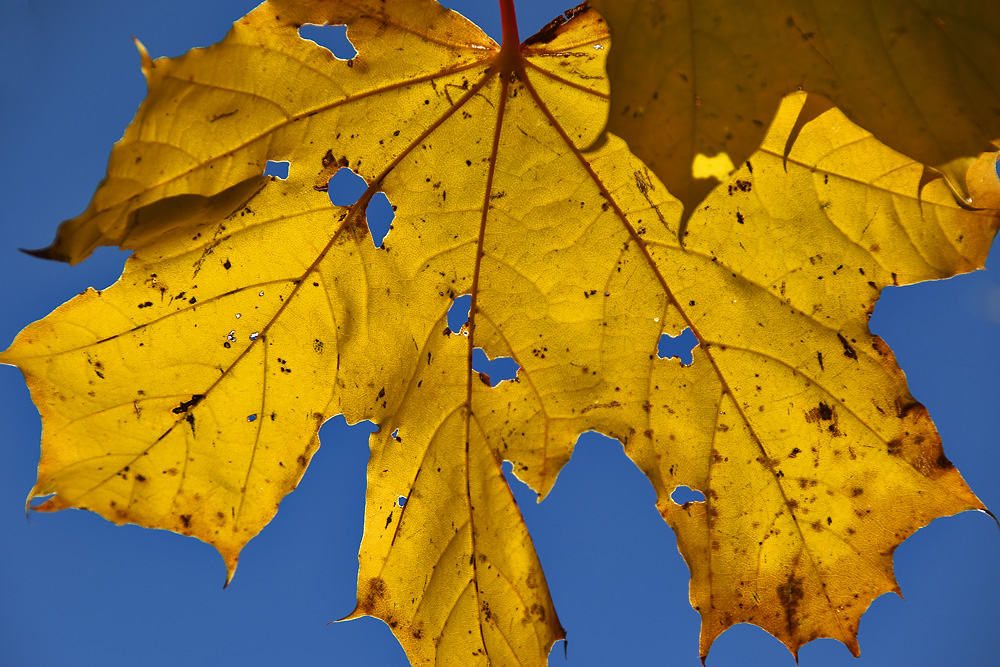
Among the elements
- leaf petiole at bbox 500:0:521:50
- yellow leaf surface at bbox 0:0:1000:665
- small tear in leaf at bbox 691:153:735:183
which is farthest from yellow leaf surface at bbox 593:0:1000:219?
leaf petiole at bbox 500:0:521:50

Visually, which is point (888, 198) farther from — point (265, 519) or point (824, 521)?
point (265, 519)

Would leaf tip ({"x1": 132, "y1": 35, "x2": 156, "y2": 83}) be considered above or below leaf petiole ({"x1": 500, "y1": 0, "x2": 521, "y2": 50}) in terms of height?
below

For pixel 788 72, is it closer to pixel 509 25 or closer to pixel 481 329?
pixel 509 25

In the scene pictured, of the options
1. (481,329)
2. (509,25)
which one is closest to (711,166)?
(509,25)

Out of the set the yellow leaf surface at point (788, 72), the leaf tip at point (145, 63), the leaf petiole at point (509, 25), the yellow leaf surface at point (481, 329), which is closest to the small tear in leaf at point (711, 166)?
the yellow leaf surface at point (788, 72)

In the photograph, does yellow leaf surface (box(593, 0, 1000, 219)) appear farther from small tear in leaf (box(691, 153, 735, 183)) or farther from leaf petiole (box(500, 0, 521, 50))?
leaf petiole (box(500, 0, 521, 50))

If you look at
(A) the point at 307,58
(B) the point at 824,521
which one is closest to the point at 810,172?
(B) the point at 824,521
